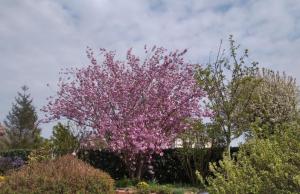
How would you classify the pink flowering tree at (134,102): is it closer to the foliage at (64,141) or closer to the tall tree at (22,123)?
the foliage at (64,141)

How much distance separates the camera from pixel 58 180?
11.0 metres

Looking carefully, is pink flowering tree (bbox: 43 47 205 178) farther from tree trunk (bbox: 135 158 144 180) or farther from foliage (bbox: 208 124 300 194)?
foliage (bbox: 208 124 300 194)

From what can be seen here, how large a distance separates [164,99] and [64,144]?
14.0 ft

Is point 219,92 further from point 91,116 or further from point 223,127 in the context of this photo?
point 91,116

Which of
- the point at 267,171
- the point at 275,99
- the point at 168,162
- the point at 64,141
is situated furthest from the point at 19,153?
the point at 267,171

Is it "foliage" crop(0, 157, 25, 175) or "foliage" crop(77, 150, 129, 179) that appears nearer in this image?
"foliage" crop(77, 150, 129, 179)

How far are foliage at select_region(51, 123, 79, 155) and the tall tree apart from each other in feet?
67.7

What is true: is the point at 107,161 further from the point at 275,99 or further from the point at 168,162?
the point at 275,99

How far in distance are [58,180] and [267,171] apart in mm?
5857

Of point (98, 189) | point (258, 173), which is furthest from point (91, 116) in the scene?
point (258, 173)

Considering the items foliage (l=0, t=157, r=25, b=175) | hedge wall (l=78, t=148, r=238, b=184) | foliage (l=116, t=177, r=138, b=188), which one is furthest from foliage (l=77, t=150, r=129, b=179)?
foliage (l=0, t=157, r=25, b=175)

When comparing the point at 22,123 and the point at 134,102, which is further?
the point at 22,123

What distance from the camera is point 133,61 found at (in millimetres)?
18156

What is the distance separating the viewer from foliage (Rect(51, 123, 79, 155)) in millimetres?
19266
